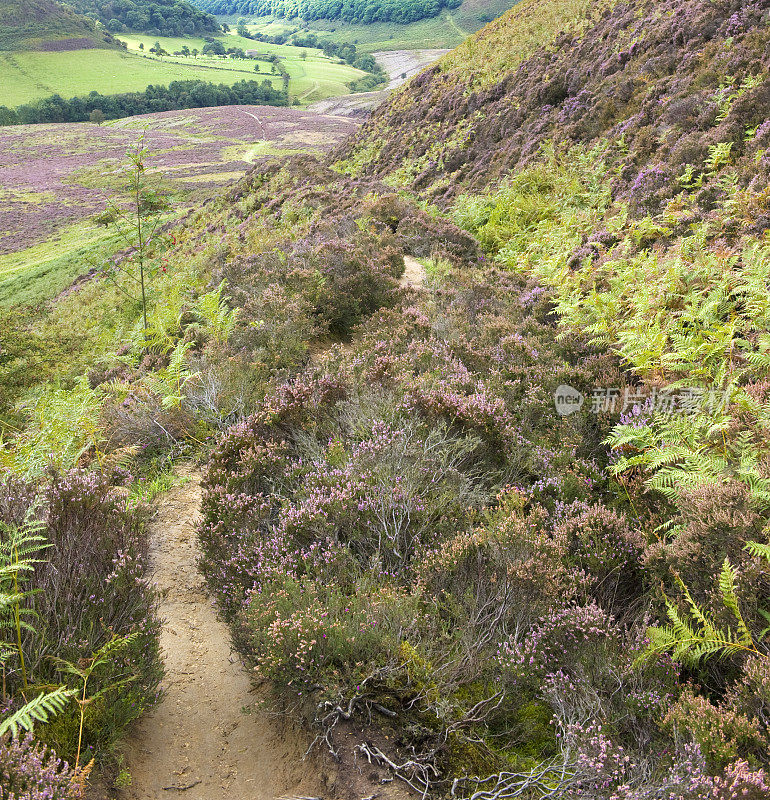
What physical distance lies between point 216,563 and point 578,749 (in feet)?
8.07

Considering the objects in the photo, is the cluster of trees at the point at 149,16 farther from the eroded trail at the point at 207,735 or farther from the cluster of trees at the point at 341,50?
the eroded trail at the point at 207,735

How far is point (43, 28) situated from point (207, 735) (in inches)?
6124

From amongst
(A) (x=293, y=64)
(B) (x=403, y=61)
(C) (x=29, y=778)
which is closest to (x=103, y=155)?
(C) (x=29, y=778)

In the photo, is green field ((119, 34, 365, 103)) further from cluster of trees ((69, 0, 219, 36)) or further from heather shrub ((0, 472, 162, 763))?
heather shrub ((0, 472, 162, 763))

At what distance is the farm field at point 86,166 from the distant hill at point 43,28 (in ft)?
153

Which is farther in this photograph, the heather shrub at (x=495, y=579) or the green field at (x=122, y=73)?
the green field at (x=122, y=73)

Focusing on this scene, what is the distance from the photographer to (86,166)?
6025cm

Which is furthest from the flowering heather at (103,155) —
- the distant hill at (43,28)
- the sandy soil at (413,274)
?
the distant hill at (43,28)

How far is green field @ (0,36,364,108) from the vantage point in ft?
307

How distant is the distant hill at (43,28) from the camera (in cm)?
10562

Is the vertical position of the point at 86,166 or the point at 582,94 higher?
the point at 582,94

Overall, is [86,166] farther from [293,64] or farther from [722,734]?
[293,64]

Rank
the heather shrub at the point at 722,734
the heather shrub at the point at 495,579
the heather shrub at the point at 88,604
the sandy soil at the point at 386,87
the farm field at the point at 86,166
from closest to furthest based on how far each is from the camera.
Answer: the heather shrub at the point at 722,734 < the heather shrub at the point at 88,604 < the heather shrub at the point at 495,579 < the farm field at the point at 86,166 < the sandy soil at the point at 386,87

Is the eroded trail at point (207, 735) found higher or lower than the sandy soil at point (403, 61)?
lower
